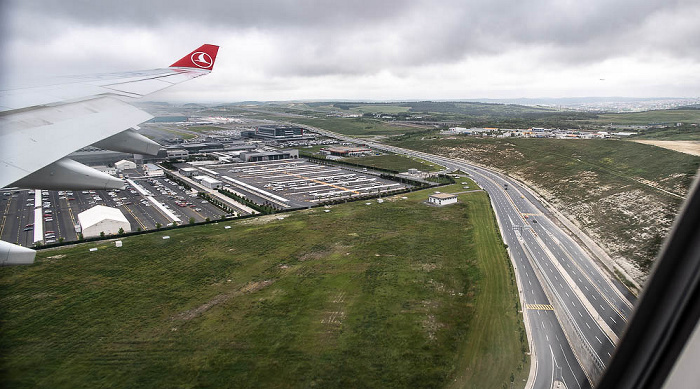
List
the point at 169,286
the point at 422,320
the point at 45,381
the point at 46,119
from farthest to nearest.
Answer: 1. the point at 169,286
2. the point at 422,320
3. the point at 45,381
4. the point at 46,119

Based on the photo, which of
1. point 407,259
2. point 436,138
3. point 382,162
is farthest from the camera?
point 436,138

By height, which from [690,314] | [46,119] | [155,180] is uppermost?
[46,119]

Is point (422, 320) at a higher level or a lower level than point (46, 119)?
lower

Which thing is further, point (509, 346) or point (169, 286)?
point (169, 286)

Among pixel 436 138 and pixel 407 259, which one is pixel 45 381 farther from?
pixel 436 138

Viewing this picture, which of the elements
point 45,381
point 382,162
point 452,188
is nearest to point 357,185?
point 452,188

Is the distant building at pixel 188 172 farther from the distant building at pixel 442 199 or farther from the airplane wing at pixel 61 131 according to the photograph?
the airplane wing at pixel 61 131

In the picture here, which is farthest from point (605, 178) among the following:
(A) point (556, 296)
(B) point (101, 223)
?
(B) point (101, 223)
